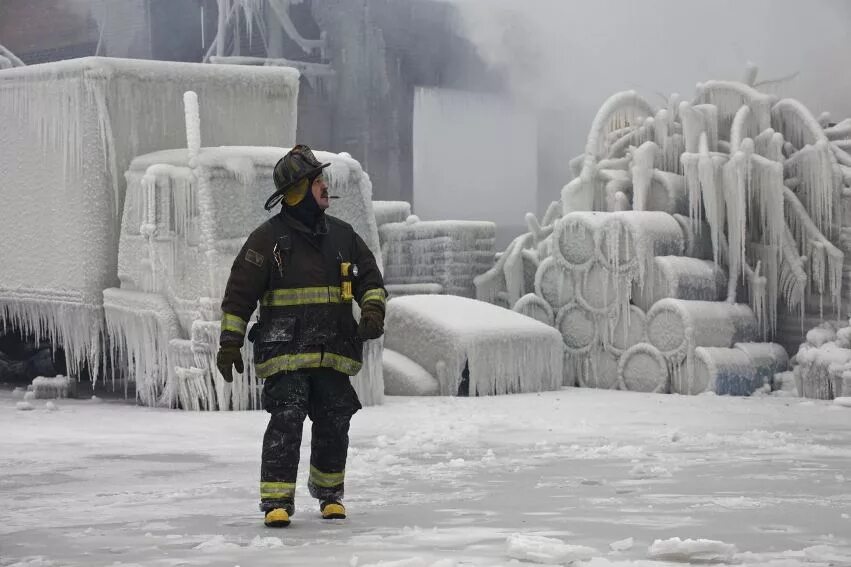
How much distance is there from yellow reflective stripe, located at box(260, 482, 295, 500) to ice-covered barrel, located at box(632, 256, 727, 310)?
28.4 feet

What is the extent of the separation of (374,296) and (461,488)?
1.48 meters

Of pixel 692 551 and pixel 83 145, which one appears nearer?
pixel 692 551

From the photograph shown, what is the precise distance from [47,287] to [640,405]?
18.8 ft

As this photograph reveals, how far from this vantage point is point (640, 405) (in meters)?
13.2

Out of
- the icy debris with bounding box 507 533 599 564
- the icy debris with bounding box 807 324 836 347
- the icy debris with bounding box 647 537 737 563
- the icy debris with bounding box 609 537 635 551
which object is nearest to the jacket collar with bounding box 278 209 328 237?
the icy debris with bounding box 507 533 599 564

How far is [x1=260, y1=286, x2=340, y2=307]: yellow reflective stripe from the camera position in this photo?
6992mm

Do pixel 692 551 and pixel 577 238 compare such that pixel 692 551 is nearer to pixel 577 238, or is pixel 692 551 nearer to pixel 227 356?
pixel 227 356

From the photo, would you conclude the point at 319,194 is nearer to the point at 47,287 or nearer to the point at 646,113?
the point at 47,287

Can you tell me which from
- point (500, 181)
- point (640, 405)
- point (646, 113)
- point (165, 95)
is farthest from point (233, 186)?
point (500, 181)

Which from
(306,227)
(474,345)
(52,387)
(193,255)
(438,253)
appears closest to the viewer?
(306,227)

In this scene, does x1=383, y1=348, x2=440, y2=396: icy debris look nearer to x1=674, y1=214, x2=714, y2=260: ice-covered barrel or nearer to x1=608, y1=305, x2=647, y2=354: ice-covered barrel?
x1=608, y1=305, x2=647, y2=354: ice-covered barrel

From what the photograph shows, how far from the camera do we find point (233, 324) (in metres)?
6.84

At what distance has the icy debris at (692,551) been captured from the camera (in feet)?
18.6

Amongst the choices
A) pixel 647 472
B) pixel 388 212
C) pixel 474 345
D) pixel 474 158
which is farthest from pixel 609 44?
pixel 647 472
